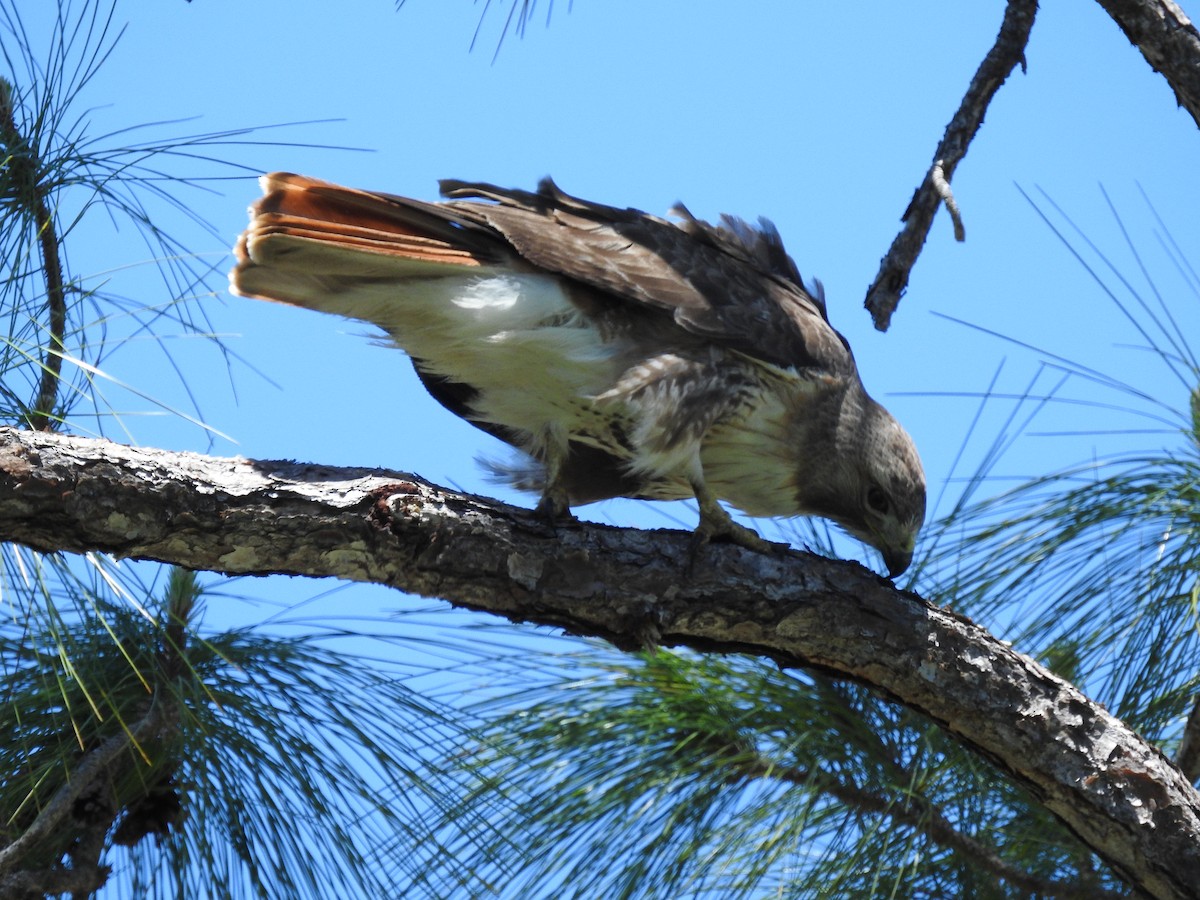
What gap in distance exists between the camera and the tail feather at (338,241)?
106 inches

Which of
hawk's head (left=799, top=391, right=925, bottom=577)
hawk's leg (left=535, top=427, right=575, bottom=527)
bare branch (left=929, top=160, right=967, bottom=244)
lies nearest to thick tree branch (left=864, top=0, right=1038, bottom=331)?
bare branch (left=929, top=160, right=967, bottom=244)

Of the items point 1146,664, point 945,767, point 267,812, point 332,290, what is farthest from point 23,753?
point 1146,664

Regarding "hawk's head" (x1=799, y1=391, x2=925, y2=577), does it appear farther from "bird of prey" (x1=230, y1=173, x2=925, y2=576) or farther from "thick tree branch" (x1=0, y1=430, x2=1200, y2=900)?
"thick tree branch" (x1=0, y1=430, x2=1200, y2=900)

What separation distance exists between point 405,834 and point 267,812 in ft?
0.98

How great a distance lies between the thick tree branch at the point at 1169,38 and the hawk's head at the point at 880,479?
102cm

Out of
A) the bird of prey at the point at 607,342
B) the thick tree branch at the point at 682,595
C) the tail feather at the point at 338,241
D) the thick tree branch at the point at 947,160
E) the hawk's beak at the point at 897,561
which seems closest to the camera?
the thick tree branch at the point at 682,595

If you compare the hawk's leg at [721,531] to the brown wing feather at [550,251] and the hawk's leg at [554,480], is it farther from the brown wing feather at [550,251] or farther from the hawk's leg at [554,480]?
the brown wing feather at [550,251]

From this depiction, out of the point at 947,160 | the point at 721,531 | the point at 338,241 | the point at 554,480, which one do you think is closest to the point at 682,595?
the point at 721,531

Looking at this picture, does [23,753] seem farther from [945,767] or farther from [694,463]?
[945,767]

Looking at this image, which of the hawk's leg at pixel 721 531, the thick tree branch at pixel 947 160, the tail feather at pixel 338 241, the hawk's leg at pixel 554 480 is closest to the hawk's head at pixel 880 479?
the thick tree branch at pixel 947 160

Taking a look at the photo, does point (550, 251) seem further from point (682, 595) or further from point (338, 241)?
point (682, 595)

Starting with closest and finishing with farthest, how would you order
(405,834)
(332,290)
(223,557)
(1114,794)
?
(223,557), (1114,794), (405,834), (332,290)

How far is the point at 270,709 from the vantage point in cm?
278

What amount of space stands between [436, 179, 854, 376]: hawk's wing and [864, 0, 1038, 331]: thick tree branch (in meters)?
0.26
